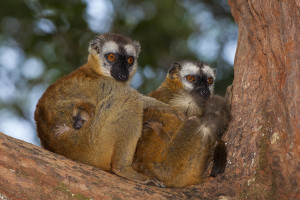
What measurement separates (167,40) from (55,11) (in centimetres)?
341

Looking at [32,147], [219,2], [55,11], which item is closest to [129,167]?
[32,147]

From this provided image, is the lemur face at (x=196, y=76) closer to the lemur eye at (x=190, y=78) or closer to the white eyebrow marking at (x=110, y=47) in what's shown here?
the lemur eye at (x=190, y=78)

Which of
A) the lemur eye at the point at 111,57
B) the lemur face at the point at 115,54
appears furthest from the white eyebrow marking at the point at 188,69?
the lemur eye at the point at 111,57

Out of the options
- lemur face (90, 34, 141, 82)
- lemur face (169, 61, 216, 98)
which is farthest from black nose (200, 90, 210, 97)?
lemur face (90, 34, 141, 82)

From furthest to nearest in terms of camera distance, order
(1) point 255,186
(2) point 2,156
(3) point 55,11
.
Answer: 1. (3) point 55,11
2. (1) point 255,186
3. (2) point 2,156

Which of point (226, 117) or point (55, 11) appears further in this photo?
point (55, 11)

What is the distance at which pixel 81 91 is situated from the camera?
6660 mm

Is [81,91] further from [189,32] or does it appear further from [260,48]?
[189,32]

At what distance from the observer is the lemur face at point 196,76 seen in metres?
8.22

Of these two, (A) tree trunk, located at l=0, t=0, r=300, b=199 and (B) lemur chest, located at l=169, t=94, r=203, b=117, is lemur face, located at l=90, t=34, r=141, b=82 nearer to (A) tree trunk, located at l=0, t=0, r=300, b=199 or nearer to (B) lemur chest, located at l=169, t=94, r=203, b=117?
(B) lemur chest, located at l=169, t=94, r=203, b=117

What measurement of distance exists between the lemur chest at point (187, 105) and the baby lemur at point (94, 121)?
0.24 m

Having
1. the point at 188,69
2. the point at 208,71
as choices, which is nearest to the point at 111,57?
the point at 188,69

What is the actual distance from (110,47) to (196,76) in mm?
1908

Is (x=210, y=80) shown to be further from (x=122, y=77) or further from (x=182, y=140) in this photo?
(x=182, y=140)
